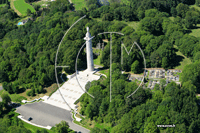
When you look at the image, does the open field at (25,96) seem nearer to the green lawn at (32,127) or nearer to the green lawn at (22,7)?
the green lawn at (32,127)

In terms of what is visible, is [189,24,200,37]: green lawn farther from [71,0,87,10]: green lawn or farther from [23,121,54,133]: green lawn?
Answer: [23,121,54,133]: green lawn

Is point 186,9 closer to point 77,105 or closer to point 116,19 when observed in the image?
point 116,19

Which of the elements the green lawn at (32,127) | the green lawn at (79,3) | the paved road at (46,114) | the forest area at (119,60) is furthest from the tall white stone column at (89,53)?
the green lawn at (79,3)

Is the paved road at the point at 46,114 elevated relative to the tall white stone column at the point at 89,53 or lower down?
lower down

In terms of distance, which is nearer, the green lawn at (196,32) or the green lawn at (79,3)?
the green lawn at (196,32)

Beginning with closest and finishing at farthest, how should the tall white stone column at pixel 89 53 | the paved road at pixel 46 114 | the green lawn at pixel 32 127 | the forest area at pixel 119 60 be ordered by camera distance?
the forest area at pixel 119 60 → the green lawn at pixel 32 127 → the paved road at pixel 46 114 → the tall white stone column at pixel 89 53
